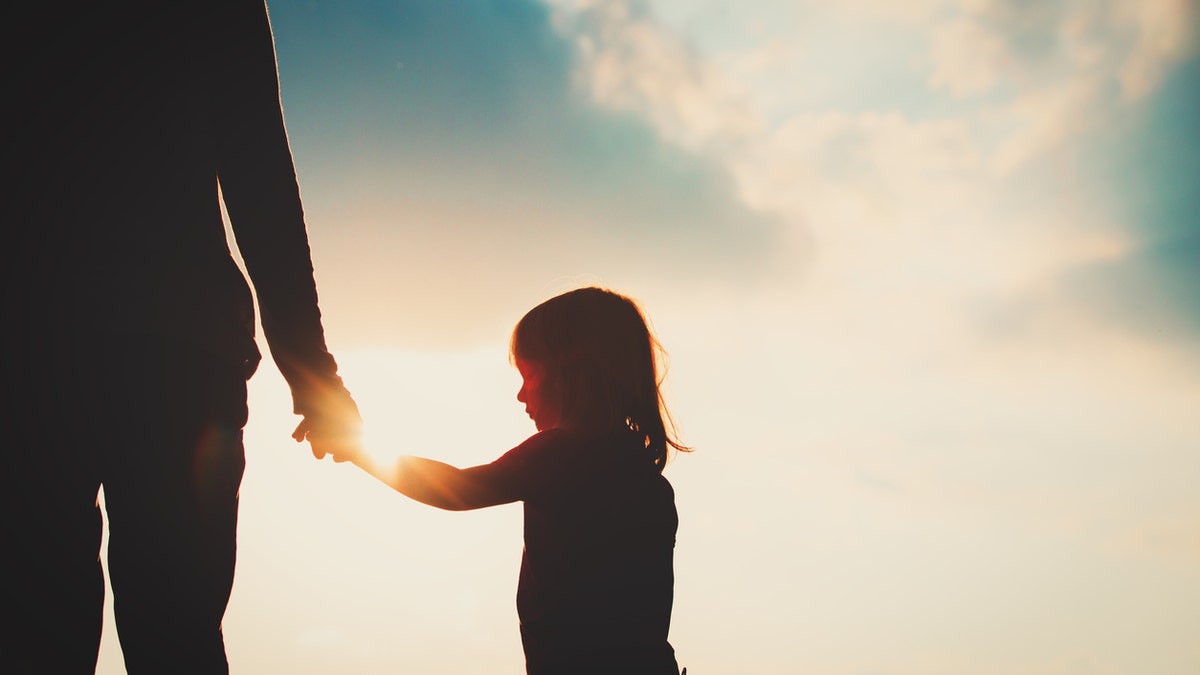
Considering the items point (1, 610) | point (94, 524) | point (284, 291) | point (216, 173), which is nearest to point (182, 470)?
point (94, 524)

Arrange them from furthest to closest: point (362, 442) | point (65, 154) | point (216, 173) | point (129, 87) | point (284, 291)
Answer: point (362, 442) → point (284, 291) → point (216, 173) → point (129, 87) → point (65, 154)

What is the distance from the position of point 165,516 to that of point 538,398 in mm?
1460

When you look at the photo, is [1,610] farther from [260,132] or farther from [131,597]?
[260,132]

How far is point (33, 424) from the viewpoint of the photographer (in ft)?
5.43

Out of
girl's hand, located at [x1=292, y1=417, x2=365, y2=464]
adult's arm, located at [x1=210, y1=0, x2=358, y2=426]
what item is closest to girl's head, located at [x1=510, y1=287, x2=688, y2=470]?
girl's hand, located at [x1=292, y1=417, x2=365, y2=464]

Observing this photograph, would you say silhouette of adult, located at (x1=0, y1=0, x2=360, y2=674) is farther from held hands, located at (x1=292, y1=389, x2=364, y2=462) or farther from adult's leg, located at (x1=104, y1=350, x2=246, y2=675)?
held hands, located at (x1=292, y1=389, x2=364, y2=462)

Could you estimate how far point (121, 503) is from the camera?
5.92 feet

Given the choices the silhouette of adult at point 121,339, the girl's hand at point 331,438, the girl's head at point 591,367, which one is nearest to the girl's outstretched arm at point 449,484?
the girl's hand at point 331,438

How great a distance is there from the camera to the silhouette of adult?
166 cm

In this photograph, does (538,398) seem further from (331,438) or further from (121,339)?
(121,339)

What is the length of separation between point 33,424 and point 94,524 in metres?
0.28

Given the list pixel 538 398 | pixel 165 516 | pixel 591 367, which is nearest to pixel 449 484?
pixel 538 398

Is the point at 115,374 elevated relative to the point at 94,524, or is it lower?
elevated

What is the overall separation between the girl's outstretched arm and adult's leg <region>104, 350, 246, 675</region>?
2.30 feet
